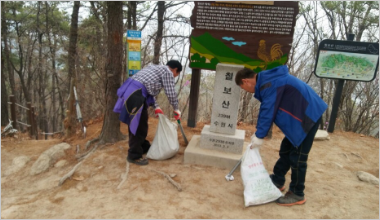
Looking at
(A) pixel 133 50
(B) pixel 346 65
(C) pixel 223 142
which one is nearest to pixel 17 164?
(A) pixel 133 50

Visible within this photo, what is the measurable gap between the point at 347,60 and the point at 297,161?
11.4ft

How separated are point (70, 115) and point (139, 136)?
2.71 meters

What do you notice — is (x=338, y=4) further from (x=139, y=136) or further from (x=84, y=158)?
(x=84, y=158)

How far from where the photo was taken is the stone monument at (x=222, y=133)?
12.0ft

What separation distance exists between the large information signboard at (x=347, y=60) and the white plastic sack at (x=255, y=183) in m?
3.30

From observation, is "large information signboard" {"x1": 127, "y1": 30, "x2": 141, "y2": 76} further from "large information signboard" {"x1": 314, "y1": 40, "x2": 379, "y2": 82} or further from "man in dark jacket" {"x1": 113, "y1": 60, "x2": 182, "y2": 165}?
"large information signboard" {"x1": 314, "y1": 40, "x2": 379, "y2": 82}

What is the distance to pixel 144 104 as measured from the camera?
11.3ft

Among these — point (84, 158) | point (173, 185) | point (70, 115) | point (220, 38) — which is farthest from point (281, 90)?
point (70, 115)

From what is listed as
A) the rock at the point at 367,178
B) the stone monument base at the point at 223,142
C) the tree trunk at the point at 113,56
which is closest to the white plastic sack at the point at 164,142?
the stone monument base at the point at 223,142

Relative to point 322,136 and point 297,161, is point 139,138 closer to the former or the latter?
point 297,161

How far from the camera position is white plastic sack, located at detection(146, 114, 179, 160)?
367 centimetres

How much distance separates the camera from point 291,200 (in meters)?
2.77

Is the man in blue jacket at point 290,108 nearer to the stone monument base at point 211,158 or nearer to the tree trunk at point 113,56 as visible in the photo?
the stone monument base at point 211,158

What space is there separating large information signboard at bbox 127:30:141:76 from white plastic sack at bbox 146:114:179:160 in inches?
41.9
